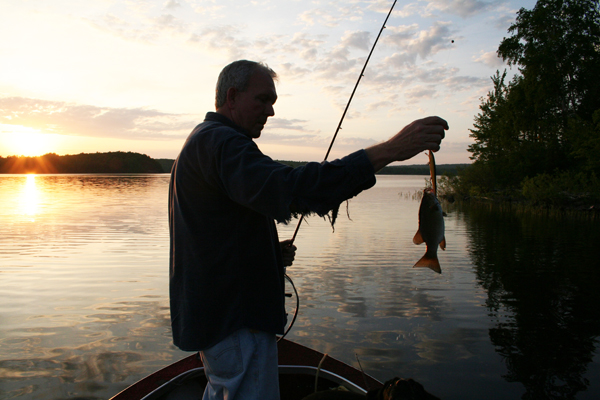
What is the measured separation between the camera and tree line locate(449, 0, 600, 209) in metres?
32.1

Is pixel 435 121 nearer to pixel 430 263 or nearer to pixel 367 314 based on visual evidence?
pixel 430 263

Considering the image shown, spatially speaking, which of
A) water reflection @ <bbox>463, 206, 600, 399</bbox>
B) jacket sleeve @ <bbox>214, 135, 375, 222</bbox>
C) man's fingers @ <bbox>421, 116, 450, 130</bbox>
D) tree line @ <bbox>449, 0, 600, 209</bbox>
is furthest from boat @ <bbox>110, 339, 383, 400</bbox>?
tree line @ <bbox>449, 0, 600, 209</bbox>

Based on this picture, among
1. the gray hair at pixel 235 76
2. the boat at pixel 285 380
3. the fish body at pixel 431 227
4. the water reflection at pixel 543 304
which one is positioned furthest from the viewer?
the water reflection at pixel 543 304

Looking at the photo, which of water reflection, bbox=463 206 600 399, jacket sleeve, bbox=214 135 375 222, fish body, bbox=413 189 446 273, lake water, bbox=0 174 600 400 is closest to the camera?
jacket sleeve, bbox=214 135 375 222

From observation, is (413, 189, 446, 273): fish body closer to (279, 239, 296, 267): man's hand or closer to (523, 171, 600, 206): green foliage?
(279, 239, 296, 267): man's hand

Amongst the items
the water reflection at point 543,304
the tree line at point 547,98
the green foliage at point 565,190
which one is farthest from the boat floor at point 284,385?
the tree line at point 547,98

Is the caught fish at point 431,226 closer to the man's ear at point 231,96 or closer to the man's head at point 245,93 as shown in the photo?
the man's head at point 245,93

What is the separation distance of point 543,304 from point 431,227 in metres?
7.60

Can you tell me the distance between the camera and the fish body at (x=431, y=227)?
2670mm

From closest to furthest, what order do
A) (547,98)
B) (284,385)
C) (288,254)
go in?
(288,254) < (284,385) < (547,98)

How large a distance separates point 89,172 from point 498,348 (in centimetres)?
12700

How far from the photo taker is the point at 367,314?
8.09 meters

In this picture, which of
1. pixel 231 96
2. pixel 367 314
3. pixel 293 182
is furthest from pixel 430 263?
pixel 367 314

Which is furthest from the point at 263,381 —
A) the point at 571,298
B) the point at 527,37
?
the point at 527,37
